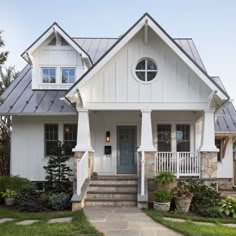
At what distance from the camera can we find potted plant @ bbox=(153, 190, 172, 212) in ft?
38.2

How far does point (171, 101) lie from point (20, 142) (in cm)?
632

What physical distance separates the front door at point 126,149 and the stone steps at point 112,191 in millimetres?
1900

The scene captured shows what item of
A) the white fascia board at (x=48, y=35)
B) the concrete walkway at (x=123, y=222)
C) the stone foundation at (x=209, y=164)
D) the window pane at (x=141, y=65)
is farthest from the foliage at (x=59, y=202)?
the white fascia board at (x=48, y=35)

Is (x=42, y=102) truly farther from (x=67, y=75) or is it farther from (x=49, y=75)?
(x=67, y=75)

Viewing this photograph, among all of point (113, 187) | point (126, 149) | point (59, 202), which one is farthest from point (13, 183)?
point (126, 149)

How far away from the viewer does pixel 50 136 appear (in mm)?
16031

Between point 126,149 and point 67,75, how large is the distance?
4.08 m

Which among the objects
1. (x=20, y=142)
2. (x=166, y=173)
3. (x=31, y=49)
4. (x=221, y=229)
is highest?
(x=31, y=49)

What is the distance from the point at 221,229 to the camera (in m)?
9.44

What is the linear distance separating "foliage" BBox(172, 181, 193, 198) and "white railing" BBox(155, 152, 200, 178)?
44.7 inches

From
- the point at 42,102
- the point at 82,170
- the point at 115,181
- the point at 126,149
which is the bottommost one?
the point at 115,181

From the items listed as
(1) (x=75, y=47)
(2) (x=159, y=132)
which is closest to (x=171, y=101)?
(2) (x=159, y=132)

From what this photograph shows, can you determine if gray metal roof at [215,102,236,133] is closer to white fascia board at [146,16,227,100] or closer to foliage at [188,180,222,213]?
white fascia board at [146,16,227,100]

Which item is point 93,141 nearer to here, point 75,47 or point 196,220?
point 75,47
